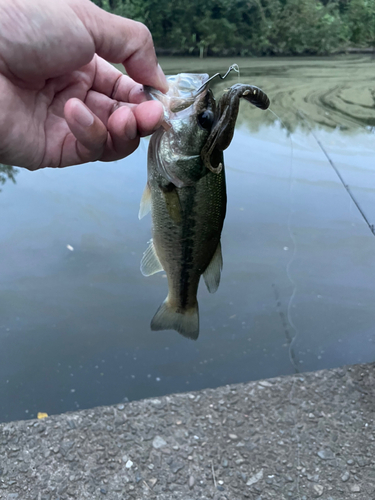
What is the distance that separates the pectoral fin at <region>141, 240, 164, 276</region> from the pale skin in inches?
17.3

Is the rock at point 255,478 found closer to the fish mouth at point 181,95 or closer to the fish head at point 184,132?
the fish head at point 184,132

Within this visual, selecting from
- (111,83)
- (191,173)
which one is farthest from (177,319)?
(111,83)

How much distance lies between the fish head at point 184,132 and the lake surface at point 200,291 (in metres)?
1.72

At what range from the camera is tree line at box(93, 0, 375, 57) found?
37.8 feet

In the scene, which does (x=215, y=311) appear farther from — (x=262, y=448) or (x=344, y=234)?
(x=344, y=234)

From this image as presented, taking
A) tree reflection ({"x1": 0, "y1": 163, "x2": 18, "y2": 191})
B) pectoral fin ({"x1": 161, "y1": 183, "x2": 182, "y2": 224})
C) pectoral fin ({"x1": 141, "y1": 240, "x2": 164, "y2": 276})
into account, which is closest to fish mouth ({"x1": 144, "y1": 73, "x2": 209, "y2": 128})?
pectoral fin ({"x1": 161, "y1": 183, "x2": 182, "y2": 224})

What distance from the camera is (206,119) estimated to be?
1465mm

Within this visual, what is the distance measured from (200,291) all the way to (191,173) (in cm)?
197

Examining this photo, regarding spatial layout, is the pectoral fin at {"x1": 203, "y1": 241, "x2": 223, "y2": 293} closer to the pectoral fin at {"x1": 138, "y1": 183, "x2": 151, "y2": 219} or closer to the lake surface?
the pectoral fin at {"x1": 138, "y1": 183, "x2": 151, "y2": 219}

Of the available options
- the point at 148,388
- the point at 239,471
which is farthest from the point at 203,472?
the point at 148,388

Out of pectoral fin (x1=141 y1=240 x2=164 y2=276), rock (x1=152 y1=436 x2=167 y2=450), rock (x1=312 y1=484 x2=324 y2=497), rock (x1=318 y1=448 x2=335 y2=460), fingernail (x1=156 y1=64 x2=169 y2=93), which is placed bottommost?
rock (x1=152 y1=436 x2=167 y2=450)

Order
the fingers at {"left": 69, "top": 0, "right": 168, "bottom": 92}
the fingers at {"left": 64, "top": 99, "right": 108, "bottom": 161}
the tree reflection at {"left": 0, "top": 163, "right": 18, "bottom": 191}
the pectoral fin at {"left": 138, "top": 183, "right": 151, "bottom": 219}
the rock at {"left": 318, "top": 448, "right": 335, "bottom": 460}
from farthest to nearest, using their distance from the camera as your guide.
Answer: the tree reflection at {"left": 0, "top": 163, "right": 18, "bottom": 191}, the rock at {"left": 318, "top": 448, "right": 335, "bottom": 460}, the pectoral fin at {"left": 138, "top": 183, "right": 151, "bottom": 219}, the fingers at {"left": 69, "top": 0, "right": 168, "bottom": 92}, the fingers at {"left": 64, "top": 99, "right": 108, "bottom": 161}

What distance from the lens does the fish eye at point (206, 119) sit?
1.46 meters

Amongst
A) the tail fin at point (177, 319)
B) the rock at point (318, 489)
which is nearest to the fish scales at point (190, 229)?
the tail fin at point (177, 319)
